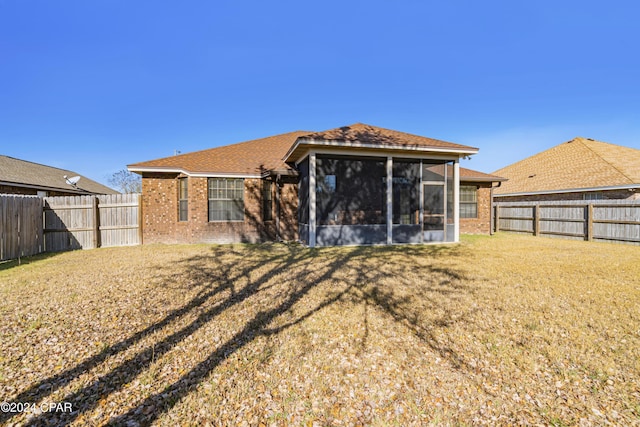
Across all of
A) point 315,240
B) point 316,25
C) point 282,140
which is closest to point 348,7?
point 316,25

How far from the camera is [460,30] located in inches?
482

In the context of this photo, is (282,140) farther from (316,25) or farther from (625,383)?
(625,383)

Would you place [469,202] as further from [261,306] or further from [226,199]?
[261,306]

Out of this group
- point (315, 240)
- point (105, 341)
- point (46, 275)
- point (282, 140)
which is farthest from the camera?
point (282, 140)

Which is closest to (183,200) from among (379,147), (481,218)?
(379,147)

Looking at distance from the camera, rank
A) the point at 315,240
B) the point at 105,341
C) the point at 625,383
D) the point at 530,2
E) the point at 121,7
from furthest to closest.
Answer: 1. the point at 315,240
2. the point at 530,2
3. the point at 121,7
4. the point at 105,341
5. the point at 625,383

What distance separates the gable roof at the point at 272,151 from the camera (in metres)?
9.95

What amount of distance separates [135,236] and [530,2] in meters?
16.1

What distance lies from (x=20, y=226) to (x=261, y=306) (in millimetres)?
8957

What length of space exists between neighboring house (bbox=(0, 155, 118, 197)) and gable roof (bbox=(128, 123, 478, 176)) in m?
8.56

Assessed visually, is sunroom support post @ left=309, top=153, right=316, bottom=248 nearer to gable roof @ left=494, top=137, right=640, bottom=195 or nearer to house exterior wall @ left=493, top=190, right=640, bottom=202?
gable roof @ left=494, top=137, right=640, bottom=195

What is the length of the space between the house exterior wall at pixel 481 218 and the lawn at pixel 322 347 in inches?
345


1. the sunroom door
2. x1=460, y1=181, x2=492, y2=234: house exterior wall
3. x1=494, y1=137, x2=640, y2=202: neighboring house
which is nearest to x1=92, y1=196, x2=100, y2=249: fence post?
the sunroom door

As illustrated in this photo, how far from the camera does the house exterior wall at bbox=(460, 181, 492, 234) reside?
50.1ft
